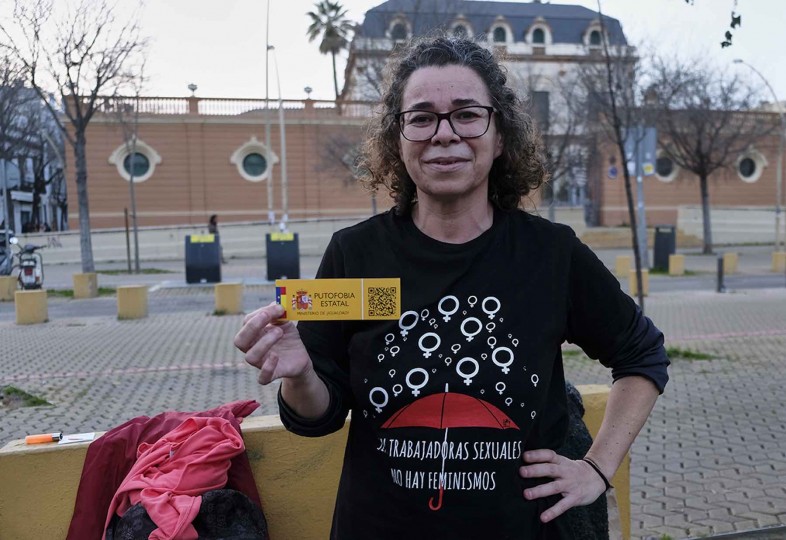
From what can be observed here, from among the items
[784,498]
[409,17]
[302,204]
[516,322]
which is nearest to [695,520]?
[784,498]

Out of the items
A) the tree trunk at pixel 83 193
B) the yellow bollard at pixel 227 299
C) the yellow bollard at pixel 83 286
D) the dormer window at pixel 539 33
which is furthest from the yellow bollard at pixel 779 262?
the dormer window at pixel 539 33

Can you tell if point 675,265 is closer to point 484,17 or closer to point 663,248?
point 663,248

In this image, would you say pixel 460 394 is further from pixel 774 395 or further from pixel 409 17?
pixel 409 17

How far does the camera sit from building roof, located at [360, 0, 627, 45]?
2420 cm

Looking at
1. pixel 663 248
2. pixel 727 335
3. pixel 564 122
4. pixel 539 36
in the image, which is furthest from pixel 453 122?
pixel 539 36

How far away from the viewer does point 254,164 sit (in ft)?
137

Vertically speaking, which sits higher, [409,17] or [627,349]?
[409,17]

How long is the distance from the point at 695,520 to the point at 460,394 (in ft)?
10.9

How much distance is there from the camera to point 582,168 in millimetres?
35844

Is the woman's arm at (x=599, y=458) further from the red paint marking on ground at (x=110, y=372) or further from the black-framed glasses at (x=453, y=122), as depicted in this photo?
the red paint marking on ground at (x=110, y=372)

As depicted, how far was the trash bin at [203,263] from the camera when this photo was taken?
2000 cm

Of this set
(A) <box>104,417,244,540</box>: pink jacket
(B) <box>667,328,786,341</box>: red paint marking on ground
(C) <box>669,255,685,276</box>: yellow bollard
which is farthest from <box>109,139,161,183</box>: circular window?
(A) <box>104,417,244,540</box>: pink jacket

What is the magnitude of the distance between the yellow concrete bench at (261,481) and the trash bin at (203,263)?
56.3 ft

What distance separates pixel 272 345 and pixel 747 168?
5034cm
